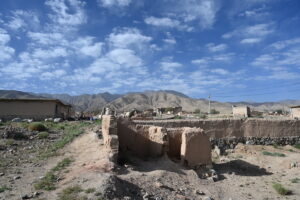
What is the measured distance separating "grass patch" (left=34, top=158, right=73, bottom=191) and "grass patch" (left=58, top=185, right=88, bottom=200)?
61 cm

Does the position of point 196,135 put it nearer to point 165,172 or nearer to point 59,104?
point 165,172

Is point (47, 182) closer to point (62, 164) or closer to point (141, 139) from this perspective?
point (62, 164)

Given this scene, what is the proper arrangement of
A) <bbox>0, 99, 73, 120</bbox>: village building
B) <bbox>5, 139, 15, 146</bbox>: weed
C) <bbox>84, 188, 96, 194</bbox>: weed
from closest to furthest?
<bbox>84, 188, 96, 194</bbox>: weed < <bbox>5, 139, 15, 146</bbox>: weed < <bbox>0, 99, 73, 120</bbox>: village building

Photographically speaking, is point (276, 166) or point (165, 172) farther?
point (276, 166)

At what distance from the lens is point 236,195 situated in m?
10.2

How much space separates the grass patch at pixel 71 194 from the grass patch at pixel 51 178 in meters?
0.61

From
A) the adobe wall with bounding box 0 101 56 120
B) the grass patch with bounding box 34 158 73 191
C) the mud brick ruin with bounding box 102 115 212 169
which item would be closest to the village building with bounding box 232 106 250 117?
the mud brick ruin with bounding box 102 115 212 169

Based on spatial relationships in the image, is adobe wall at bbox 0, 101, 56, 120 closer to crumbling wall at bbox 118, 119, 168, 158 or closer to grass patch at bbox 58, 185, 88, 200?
crumbling wall at bbox 118, 119, 168, 158

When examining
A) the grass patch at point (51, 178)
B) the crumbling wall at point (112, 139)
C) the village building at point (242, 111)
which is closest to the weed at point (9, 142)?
the grass patch at point (51, 178)

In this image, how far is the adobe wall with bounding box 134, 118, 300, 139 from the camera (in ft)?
58.9

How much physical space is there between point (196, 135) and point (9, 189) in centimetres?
696

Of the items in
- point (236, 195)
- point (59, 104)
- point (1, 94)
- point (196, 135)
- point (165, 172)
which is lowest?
point (236, 195)

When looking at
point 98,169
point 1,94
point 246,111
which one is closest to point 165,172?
point 98,169

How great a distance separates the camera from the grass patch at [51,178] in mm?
8495
